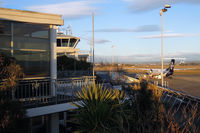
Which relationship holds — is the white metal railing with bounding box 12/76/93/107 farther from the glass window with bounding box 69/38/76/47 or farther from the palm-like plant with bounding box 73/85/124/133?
the glass window with bounding box 69/38/76/47

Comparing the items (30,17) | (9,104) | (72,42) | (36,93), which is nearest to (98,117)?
(9,104)

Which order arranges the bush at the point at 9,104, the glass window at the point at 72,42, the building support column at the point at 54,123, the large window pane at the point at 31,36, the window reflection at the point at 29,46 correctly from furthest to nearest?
the glass window at the point at 72,42, the building support column at the point at 54,123, the large window pane at the point at 31,36, the window reflection at the point at 29,46, the bush at the point at 9,104

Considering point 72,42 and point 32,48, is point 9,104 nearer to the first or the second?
point 32,48

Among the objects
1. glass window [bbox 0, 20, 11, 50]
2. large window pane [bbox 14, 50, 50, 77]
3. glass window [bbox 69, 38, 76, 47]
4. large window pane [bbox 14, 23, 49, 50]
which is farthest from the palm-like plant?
glass window [bbox 69, 38, 76, 47]

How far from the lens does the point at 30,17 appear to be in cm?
756

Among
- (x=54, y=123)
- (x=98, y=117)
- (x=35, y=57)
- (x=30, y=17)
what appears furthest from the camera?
(x=35, y=57)

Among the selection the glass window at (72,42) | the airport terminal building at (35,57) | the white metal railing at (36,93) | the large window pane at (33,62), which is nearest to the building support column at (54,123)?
the airport terminal building at (35,57)

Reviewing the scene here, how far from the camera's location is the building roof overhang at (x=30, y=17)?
701cm

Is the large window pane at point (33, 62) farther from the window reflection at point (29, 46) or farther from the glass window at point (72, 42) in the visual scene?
the glass window at point (72, 42)

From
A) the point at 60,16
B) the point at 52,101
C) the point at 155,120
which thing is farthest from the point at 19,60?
the point at 155,120

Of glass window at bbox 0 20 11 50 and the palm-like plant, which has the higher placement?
glass window at bbox 0 20 11 50

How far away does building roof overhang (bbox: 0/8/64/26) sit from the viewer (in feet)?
23.0

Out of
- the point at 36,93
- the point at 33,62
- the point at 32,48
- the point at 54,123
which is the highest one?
the point at 32,48

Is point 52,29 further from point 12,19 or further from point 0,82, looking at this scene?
point 0,82
